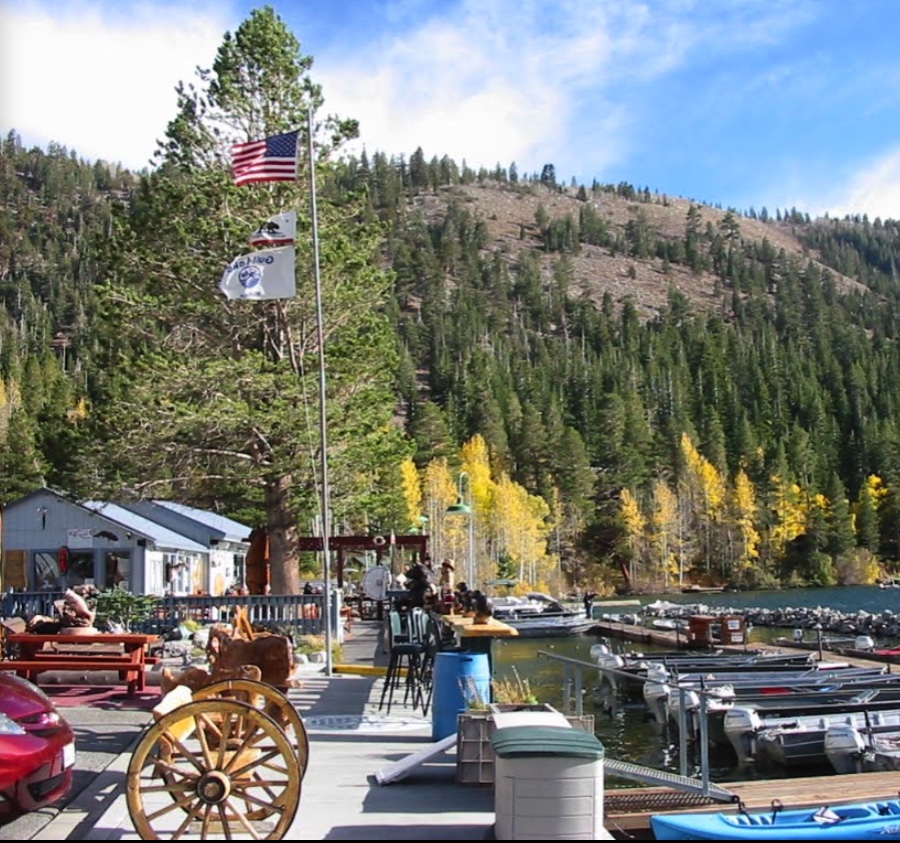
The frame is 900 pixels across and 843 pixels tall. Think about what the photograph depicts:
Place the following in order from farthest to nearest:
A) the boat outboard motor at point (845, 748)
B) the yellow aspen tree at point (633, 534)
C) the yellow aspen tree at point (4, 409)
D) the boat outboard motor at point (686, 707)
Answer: the yellow aspen tree at point (633, 534) → the yellow aspen tree at point (4, 409) → the boat outboard motor at point (686, 707) → the boat outboard motor at point (845, 748)

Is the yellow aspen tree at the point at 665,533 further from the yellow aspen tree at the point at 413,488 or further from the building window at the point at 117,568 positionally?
the building window at the point at 117,568

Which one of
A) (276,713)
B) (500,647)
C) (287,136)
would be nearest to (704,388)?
(500,647)

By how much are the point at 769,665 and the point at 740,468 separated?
3948 inches

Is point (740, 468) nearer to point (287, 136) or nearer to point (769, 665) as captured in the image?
point (769, 665)

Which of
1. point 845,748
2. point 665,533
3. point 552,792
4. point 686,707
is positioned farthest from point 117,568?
point 665,533

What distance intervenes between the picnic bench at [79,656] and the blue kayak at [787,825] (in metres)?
7.02

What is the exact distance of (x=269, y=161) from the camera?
19031mm

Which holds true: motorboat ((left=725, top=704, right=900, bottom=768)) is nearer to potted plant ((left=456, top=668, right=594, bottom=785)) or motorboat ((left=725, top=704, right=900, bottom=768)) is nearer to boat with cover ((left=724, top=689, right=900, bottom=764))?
boat with cover ((left=724, top=689, right=900, bottom=764))

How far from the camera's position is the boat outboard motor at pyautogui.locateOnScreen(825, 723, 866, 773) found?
16.5 metres

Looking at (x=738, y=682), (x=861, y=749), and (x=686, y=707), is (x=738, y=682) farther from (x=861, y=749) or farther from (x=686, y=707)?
(x=861, y=749)

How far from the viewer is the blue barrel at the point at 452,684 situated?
981cm

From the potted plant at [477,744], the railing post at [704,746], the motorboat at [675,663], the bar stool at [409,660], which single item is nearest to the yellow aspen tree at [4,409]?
the motorboat at [675,663]

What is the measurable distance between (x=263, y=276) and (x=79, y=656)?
7653 millimetres

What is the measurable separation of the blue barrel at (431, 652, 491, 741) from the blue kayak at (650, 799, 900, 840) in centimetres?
188
